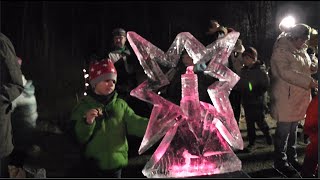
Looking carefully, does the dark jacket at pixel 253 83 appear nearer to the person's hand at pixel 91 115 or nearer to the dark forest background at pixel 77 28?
the dark forest background at pixel 77 28

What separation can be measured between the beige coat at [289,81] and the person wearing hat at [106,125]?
1910 millimetres

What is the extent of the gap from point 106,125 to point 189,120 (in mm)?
650

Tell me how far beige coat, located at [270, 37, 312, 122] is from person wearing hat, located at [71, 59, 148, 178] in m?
1.91

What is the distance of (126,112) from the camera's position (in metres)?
3.46

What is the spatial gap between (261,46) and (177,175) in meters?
8.12

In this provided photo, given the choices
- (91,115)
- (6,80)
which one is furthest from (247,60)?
(6,80)

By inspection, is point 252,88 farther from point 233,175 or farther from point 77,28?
point 77,28

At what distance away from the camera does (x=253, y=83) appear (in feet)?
20.2

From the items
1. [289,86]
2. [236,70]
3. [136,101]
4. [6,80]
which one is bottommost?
[136,101]

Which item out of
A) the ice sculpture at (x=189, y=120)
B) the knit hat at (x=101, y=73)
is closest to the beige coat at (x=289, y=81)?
the ice sculpture at (x=189, y=120)

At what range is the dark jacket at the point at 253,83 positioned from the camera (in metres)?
6.11

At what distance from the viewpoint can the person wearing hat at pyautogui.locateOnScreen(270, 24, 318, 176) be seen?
14.9 feet

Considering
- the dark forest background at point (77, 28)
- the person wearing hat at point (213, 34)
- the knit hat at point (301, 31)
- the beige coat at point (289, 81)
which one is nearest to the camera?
the knit hat at point (301, 31)

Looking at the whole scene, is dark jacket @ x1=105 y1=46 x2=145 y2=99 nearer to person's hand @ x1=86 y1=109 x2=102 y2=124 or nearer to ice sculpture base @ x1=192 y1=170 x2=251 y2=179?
person's hand @ x1=86 y1=109 x2=102 y2=124
